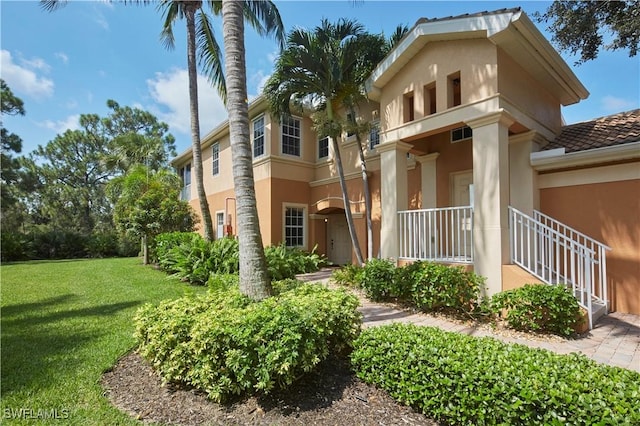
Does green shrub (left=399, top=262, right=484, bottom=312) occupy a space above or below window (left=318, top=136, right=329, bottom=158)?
below

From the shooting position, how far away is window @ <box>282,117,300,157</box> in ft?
43.3

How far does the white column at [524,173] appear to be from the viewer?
7418 millimetres

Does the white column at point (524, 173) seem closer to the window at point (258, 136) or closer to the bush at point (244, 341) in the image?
the bush at point (244, 341)

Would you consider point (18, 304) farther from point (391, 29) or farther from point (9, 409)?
point (391, 29)

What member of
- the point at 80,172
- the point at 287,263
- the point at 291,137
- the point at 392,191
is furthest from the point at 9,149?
the point at 392,191

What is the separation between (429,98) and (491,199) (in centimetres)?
323

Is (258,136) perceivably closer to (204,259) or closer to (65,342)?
(204,259)

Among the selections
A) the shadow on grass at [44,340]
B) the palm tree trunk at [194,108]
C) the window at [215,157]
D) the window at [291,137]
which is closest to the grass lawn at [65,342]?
the shadow on grass at [44,340]

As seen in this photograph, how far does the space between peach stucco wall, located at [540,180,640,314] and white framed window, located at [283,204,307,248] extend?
933cm

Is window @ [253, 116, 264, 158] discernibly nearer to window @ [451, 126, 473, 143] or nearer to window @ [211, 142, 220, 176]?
window @ [211, 142, 220, 176]

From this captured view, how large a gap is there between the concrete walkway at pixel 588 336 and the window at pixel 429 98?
A: 5061mm

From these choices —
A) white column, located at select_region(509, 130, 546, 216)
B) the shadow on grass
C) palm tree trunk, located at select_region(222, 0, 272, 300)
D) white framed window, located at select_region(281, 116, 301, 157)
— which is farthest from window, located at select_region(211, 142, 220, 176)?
white column, located at select_region(509, 130, 546, 216)

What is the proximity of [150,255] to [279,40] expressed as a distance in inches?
469

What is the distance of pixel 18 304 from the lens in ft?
23.5
